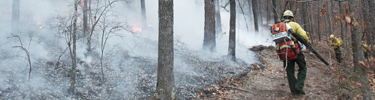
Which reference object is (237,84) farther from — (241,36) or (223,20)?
(223,20)

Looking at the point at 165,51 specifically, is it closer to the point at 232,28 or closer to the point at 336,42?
the point at 232,28

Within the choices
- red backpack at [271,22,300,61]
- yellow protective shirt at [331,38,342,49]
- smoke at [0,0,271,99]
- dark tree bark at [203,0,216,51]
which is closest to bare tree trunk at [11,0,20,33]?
smoke at [0,0,271,99]

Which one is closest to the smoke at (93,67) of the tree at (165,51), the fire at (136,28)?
the tree at (165,51)

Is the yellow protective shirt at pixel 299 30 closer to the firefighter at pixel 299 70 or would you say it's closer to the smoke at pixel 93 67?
the firefighter at pixel 299 70

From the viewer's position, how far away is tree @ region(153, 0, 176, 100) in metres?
4.50

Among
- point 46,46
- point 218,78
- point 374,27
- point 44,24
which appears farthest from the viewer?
point 44,24

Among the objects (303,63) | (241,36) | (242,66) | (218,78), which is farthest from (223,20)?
(303,63)

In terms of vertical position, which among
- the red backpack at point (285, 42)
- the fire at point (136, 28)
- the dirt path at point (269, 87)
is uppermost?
the fire at point (136, 28)

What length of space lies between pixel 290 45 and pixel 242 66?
12.7 feet

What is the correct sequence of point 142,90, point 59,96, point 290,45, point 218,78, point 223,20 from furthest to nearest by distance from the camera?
point 223,20, point 218,78, point 142,90, point 59,96, point 290,45

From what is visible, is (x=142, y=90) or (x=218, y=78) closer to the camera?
(x=142, y=90)

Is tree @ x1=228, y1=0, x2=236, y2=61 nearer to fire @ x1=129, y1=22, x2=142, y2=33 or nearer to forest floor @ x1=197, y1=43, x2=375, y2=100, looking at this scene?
forest floor @ x1=197, y1=43, x2=375, y2=100

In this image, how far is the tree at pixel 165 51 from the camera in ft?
14.8

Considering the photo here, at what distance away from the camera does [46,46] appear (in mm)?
8445
